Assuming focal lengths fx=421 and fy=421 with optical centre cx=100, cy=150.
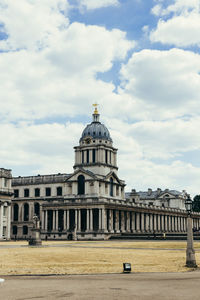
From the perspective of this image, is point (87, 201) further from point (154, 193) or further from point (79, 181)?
point (154, 193)

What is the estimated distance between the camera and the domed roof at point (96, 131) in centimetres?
12271

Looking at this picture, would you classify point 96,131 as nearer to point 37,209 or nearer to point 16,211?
point 37,209

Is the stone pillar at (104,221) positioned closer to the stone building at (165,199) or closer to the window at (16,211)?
the window at (16,211)

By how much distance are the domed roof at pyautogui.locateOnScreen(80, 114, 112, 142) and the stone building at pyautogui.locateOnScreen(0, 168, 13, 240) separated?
29.1m

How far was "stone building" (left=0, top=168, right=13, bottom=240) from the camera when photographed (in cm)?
10156

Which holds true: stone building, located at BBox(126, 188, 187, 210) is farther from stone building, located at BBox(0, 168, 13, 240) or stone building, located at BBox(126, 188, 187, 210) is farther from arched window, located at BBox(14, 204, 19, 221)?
stone building, located at BBox(0, 168, 13, 240)

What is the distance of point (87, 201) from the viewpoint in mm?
110875

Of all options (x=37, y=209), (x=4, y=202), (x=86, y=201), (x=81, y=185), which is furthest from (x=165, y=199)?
(x=4, y=202)

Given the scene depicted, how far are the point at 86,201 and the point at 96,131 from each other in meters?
22.8

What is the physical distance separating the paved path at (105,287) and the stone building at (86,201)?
7521cm

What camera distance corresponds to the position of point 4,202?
102m

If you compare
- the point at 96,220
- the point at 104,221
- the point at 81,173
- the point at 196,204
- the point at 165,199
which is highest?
the point at 81,173

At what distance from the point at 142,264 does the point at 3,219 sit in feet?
257

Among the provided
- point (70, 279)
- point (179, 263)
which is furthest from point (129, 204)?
point (70, 279)
